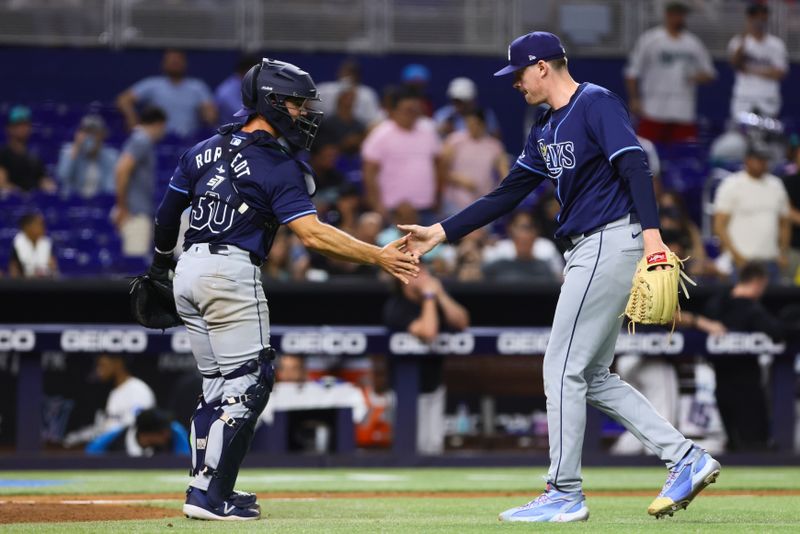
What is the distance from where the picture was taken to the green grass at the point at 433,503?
5562mm

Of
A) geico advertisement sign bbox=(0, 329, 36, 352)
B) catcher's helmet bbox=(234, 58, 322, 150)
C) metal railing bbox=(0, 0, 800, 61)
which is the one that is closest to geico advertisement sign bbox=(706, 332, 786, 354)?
geico advertisement sign bbox=(0, 329, 36, 352)

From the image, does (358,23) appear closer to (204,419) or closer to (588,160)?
(204,419)

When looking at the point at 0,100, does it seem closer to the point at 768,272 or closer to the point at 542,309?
the point at 542,309

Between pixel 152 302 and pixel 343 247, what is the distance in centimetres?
124

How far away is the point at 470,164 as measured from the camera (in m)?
14.1

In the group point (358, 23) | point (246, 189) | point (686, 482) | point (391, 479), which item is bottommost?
point (391, 479)

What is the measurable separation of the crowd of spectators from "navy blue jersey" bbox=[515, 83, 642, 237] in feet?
20.6

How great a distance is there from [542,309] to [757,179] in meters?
2.50

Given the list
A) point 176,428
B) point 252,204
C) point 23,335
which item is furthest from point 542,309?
point 252,204

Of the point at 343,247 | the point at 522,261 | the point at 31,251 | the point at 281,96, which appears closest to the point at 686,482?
the point at 343,247

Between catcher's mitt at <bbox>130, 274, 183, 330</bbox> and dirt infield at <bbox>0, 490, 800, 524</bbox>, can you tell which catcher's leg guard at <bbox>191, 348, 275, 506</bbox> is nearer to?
dirt infield at <bbox>0, 490, 800, 524</bbox>

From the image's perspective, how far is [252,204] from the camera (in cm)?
617

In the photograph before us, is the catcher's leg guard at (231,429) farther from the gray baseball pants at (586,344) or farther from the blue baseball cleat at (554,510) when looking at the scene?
the gray baseball pants at (586,344)

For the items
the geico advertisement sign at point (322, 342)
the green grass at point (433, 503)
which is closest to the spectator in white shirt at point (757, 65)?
the green grass at point (433, 503)
